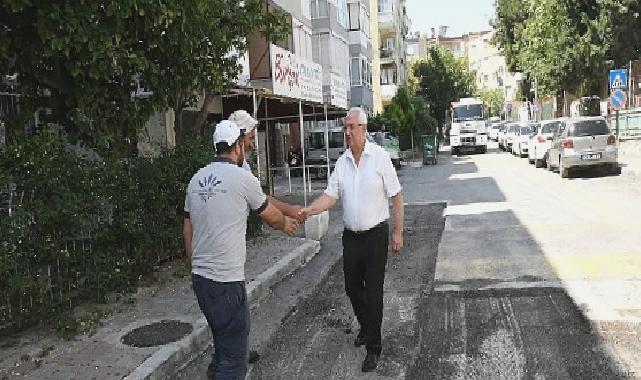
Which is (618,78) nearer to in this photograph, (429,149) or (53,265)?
(429,149)

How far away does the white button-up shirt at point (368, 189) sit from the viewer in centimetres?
503

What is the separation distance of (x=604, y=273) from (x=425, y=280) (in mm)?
2062

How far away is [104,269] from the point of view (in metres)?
6.61

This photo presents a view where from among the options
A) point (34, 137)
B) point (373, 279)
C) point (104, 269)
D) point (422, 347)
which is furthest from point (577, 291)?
point (34, 137)

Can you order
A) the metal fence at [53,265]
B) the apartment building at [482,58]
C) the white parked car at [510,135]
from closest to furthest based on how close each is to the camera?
the metal fence at [53,265] < the white parked car at [510,135] < the apartment building at [482,58]

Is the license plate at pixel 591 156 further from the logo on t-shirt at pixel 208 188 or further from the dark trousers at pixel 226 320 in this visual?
the logo on t-shirt at pixel 208 188

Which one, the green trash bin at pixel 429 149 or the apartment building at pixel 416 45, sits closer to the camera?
the green trash bin at pixel 429 149

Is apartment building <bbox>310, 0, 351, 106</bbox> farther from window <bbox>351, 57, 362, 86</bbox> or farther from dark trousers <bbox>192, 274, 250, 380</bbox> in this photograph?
dark trousers <bbox>192, 274, 250, 380</bbox>

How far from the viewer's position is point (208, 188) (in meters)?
3.88

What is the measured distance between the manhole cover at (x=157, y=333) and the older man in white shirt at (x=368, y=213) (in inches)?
68.8

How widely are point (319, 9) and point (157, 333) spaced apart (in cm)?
2932

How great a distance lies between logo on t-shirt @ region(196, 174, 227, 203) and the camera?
3.86 m

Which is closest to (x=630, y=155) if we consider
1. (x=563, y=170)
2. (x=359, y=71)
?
(x=563, y=170)

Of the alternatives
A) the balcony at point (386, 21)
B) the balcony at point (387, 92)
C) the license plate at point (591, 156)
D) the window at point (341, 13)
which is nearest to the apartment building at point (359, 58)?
the window at point (341, 13)
